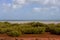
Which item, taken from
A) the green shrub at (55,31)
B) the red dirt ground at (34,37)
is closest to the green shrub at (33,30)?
the red dirt ground at (34,37)

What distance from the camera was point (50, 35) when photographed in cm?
1227

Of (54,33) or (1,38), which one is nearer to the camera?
(1,38)

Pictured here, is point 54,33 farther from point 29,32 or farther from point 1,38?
point 1,38

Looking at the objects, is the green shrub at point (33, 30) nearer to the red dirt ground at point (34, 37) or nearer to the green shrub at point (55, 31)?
the red dirt ground at point (34, 37)

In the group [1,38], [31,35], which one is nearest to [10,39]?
[1,38]

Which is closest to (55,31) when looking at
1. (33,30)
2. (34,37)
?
(33,30)

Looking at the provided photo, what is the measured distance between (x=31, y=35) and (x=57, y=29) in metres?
1.57

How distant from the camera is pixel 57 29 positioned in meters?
12.3

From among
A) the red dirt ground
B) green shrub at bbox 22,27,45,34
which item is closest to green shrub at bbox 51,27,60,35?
the red dirt ground

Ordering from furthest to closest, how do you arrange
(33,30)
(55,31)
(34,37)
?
(55,31)
(33,30)
(34,37)

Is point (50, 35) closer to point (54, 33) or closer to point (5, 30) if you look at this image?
point (54, 33)

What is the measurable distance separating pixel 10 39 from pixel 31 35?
1.44 m

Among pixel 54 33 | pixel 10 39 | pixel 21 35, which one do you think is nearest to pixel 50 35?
pixel 54 33

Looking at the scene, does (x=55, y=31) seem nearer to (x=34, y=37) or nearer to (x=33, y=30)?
(x=33, y=30)
